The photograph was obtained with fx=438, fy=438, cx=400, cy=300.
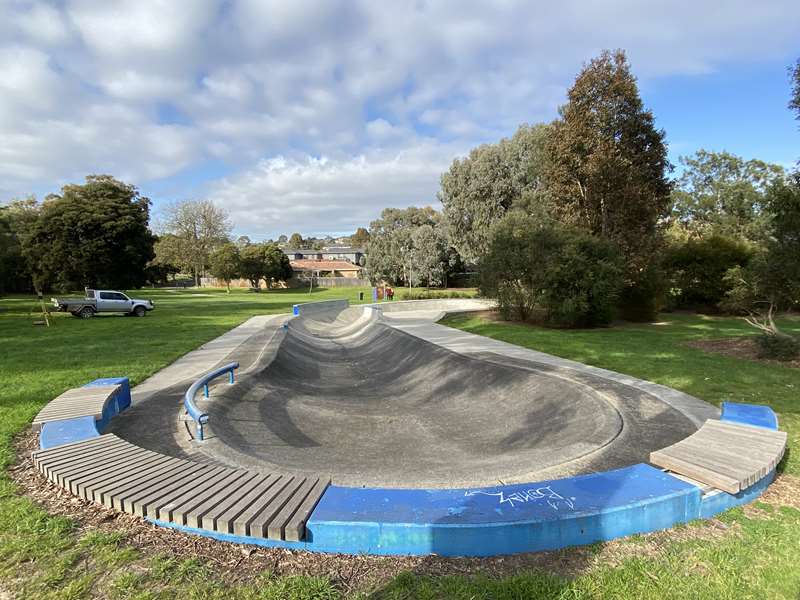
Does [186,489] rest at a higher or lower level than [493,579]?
higher

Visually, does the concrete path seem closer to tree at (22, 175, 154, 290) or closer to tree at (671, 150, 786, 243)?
tree at (22, 175, 154, 290)

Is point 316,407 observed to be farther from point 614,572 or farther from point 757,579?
point 757,579

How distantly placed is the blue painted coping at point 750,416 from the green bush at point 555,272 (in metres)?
12.1

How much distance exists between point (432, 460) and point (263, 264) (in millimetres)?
56330

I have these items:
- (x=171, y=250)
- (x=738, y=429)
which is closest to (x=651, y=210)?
(x=738, y=429)

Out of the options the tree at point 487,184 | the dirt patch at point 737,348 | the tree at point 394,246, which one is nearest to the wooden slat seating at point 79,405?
the dirt patch at point 737,348

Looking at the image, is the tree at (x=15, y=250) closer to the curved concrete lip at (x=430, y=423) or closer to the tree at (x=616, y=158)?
the curved concrete lip at (x=430, y=423)

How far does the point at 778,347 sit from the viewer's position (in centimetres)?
1046

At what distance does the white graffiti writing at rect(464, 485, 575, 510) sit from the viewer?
3238 mm

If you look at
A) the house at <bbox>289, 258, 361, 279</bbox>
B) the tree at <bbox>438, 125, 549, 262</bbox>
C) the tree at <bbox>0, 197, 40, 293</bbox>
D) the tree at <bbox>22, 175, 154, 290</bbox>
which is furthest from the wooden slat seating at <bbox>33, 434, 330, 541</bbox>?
the house at <bbox>289, 258, 361, 279</bbox>

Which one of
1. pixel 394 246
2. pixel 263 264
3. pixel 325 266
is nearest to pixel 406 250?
pixel 394 246

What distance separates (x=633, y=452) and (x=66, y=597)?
4.87m

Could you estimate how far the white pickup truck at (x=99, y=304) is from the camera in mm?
21391

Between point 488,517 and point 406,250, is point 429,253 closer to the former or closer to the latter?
point 406,250
